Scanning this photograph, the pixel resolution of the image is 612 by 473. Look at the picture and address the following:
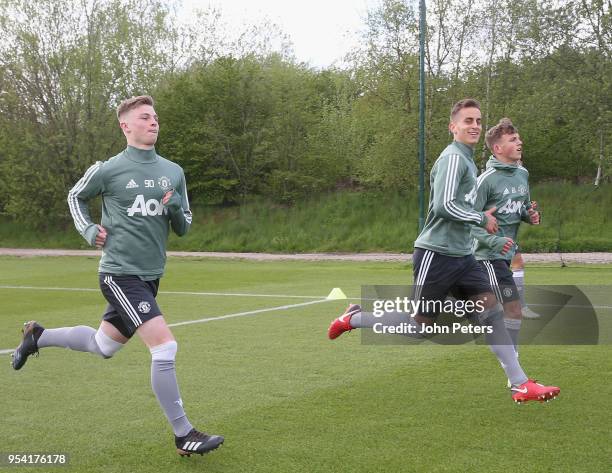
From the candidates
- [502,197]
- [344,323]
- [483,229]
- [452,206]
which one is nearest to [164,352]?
[452,206]

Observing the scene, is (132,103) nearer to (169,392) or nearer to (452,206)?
(169,392)

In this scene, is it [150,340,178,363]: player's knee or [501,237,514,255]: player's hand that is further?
[501,237,514,255]: player's hand

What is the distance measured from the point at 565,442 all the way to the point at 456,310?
5.53 feet

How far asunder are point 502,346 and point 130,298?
2.76m

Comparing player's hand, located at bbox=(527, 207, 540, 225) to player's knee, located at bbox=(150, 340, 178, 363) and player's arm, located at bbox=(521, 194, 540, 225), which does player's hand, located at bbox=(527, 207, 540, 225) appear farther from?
player's knee, located at bbox=(150, 340, 178, 363)

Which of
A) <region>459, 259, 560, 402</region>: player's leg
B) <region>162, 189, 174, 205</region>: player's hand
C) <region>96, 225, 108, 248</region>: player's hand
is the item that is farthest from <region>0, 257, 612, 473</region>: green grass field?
<region>162, 189, 174, 205</region>: player's hand

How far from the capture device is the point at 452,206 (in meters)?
5.81

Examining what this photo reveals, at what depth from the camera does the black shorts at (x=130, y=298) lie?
502cm

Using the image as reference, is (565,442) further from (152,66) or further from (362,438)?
(152,66)

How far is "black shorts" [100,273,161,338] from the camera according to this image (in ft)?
16.5

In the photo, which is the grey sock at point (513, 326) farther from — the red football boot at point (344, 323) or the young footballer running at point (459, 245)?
the red football boot at point (344, 323)

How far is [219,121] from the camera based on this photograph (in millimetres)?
37219

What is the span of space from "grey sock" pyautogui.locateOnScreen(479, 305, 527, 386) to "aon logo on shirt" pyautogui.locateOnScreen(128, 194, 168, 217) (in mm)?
2600

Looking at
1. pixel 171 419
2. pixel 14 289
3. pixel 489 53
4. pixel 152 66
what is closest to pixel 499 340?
A: pixel 171 419
